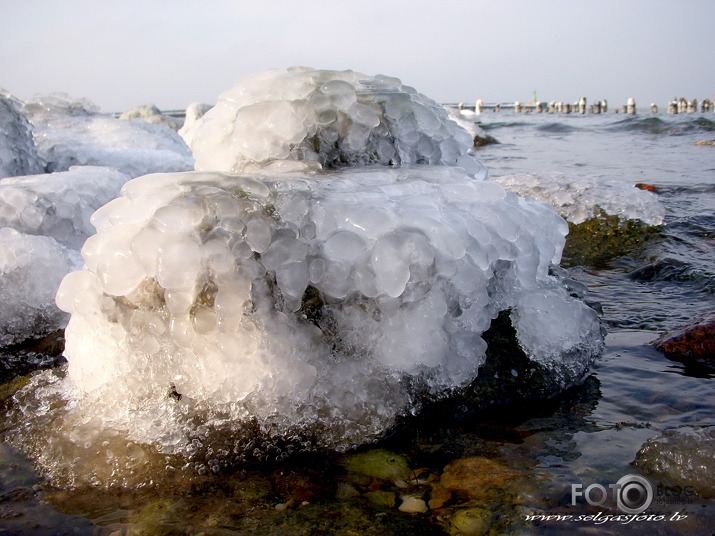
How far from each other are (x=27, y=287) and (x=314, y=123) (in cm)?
183

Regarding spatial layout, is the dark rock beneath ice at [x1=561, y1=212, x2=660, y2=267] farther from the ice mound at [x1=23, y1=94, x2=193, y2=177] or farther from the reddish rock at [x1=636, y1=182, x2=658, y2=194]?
the ice mound at [x1=23, y1=94, x2=193, y2=177]

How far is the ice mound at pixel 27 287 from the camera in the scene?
9.76ft

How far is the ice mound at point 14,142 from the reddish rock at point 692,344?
5.54 meters

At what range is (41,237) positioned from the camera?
3418 millimetres

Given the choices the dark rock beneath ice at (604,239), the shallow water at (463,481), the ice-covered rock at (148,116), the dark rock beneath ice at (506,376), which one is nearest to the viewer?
the shallow water at (463,481)

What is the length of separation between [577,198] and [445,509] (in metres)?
4.60

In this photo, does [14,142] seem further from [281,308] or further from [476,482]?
[476,482]

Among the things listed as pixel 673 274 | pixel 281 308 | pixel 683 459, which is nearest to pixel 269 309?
pixel 281 308

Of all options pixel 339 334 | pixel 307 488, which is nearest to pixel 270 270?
pixel 339 334

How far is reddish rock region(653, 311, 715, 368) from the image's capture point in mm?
2438

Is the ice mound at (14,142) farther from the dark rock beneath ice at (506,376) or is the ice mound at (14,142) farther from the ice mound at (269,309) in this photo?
Answer: the dark rock beneath ice at (506,376)

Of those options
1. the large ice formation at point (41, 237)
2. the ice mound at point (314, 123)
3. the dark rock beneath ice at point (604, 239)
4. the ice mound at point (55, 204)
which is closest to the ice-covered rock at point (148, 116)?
the large ice formation at point (41, 237)

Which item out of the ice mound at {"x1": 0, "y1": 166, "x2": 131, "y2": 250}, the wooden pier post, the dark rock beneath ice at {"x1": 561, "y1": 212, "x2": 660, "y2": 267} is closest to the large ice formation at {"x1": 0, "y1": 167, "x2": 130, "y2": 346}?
the ice mound at {"x1": 0, "y1": 166, "x2": 131, "y2": 250}

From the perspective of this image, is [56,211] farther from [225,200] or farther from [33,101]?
[33,101]
